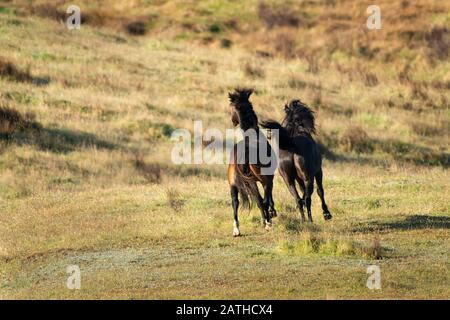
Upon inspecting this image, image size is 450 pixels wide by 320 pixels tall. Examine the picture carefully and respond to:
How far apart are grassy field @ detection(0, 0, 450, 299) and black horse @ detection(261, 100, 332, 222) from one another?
2.08 ft

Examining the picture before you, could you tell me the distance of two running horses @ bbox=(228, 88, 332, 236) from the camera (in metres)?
16.3

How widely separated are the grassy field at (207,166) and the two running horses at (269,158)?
574 mm

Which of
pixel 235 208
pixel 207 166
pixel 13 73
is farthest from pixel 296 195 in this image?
pixel 13 73

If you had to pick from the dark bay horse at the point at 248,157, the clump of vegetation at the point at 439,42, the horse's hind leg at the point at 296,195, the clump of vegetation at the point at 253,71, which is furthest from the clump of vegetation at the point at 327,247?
the clump of vegetation at the point at 439,42

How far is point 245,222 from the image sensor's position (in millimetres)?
17578

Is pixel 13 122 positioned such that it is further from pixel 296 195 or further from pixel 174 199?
pixel 296 195

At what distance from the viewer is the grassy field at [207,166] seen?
45.6 ft

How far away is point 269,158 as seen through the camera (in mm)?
16359

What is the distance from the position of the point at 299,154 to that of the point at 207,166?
393 inches

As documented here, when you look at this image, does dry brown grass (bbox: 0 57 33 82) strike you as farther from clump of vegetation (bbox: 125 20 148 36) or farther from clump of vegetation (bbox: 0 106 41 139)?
clump of vegetation (bbox: 125 20 148 36)

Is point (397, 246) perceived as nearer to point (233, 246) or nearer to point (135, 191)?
point (233, 246)

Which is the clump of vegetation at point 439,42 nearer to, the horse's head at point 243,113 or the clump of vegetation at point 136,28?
the clump of vegetation at point 136,28
